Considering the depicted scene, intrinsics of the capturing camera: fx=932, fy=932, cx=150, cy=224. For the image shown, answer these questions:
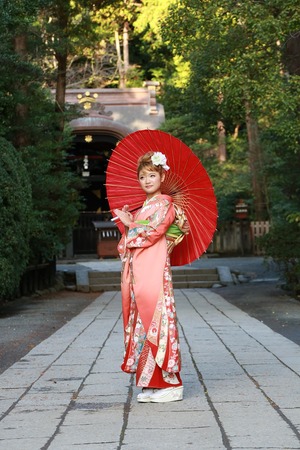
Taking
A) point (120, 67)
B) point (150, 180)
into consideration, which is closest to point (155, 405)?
point (150, 180)

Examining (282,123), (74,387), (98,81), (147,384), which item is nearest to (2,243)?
(282,123)

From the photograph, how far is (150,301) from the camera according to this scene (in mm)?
6699

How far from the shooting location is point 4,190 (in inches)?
596

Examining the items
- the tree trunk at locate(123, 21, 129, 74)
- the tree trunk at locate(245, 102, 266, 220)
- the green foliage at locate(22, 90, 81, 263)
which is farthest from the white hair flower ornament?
the tree trunk at locate(123, 21, 129, 74)

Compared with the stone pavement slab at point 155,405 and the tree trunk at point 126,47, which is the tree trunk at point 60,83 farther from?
the tree trunk at point 126,47

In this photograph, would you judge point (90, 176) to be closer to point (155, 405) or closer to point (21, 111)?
point (21, 111)

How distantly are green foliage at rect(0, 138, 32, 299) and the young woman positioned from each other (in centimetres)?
799

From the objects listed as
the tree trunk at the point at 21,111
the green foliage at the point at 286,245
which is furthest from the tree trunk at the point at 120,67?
the green foliage at the point at 286,245

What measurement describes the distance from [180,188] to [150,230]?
0.58 m

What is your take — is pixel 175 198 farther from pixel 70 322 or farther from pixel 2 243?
pixel 2 243

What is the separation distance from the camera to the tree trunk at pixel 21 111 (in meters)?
19.9

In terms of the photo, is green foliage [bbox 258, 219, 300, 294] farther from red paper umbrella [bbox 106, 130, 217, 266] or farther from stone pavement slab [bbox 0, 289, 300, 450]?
red paper umbrella [bbox 106, 130, 217, 266]

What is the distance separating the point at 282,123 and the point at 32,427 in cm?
1016

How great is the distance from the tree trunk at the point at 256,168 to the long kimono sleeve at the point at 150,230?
28.1 meters
